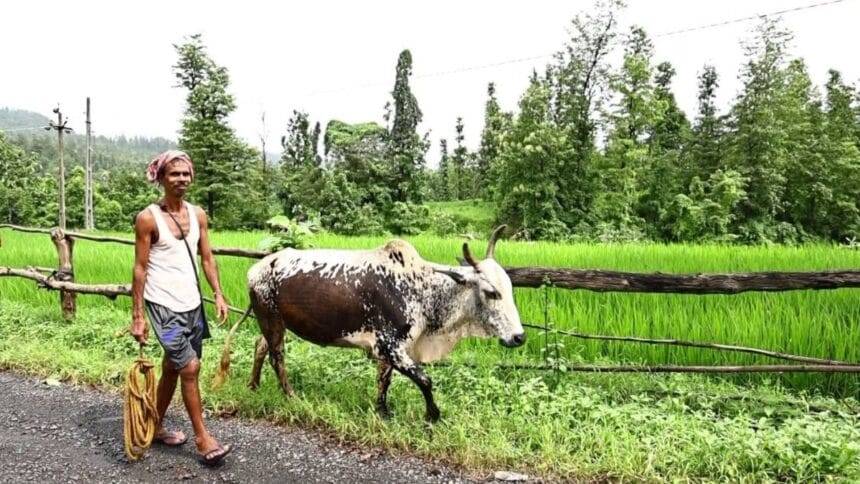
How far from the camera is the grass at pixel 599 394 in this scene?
2.79 meters

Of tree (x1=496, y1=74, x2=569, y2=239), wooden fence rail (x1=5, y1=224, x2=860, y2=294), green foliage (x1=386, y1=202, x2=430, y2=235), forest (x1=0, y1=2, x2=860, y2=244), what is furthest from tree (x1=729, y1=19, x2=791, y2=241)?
wooden fence rail (x1=5, y1=224, x2=860, y2=294)

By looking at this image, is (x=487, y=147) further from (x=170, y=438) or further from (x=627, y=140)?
(x=170, y=438)

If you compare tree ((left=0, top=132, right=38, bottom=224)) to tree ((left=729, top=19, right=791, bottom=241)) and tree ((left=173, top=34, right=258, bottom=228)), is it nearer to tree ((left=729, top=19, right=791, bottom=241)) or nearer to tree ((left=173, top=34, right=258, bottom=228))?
tree ((left=173, top=34, right=258, bottom=228))

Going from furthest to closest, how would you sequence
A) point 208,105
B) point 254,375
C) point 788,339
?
1. point 208,105
2. point 788,339
3. point 254,375

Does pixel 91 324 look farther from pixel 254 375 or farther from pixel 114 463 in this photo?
pixel 114 463

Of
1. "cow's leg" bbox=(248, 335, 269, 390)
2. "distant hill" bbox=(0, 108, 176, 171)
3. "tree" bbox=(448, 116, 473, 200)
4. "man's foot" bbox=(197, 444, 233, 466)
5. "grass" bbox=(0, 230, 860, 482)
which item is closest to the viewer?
"grass" bbox=(0, 230, 860, 482)

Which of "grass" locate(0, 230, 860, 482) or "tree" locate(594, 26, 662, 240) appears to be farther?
"tree" locate(594, 26, 662, 240)

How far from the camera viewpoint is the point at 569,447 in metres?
2.95

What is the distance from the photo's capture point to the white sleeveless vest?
289 centimetres

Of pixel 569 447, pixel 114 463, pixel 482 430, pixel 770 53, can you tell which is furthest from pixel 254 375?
pixel 770 53

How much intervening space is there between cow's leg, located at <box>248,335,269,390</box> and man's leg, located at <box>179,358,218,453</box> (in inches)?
31.6

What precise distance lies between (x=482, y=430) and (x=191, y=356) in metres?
1.59

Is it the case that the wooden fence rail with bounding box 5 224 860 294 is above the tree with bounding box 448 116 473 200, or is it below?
below

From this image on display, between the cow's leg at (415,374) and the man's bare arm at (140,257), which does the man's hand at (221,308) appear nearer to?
the man's bare arm at (140,257)
